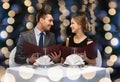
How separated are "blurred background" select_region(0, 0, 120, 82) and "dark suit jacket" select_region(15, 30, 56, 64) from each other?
223 millimetres

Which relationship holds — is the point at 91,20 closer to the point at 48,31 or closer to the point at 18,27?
the point at 48,31

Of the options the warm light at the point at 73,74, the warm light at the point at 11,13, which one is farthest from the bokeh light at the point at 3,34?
the warm light at the point at 73,74

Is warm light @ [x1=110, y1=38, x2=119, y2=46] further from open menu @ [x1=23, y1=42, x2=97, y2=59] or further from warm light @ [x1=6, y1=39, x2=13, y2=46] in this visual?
warm light @ [x1=6, y1=39, x2=13, y2=46]

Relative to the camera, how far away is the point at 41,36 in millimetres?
2719

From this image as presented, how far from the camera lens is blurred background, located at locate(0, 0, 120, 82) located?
299 centimetres

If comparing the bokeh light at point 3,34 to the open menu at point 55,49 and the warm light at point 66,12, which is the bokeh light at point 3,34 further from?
the open menu at point 55,49

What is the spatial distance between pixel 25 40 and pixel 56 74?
0.83 m

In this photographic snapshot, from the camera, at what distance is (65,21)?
300 centimetres

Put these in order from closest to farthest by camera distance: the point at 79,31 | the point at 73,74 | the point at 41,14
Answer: the point at 73,74
the point at 79,31
the point at 41,14

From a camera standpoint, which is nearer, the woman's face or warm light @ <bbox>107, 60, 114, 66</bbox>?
the woman's face

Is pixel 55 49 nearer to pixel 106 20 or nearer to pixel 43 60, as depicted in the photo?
pixel 43 60

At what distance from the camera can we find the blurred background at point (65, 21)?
299 cm

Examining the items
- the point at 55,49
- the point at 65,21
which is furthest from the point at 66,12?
the point at 55,49

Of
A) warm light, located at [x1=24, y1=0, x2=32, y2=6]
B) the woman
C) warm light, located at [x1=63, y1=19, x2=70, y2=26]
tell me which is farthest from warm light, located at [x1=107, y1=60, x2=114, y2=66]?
warm light, located at [x1=24, y1=0, x2=32, y2=6]
